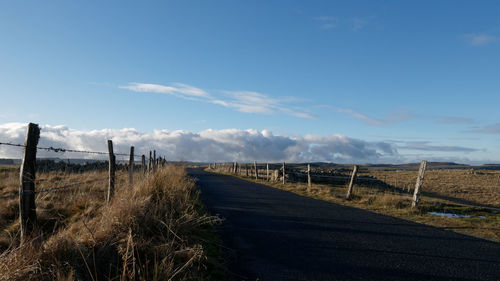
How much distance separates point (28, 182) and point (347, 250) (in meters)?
5.83

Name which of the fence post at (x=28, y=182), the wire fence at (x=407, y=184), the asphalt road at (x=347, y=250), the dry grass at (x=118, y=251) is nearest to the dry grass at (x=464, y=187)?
the wire fence at (x=407, y=184)

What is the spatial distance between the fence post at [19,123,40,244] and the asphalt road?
132 inches

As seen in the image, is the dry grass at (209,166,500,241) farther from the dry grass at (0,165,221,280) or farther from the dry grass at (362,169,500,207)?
the dry grass at (0,165,221,280)

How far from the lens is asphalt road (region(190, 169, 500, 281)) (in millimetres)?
5125

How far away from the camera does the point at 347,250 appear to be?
252 inches

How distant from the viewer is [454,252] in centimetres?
655

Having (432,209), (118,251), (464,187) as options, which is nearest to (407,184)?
(464,187)

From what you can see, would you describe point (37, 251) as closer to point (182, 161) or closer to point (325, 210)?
point (325, 210)

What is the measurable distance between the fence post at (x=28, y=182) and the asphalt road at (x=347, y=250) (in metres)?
3.36

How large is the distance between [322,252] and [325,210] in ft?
18.8

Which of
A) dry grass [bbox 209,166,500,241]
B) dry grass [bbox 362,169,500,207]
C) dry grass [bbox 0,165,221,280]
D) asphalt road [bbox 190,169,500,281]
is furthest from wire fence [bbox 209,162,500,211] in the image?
dry grass [bbox 0,165,221,280]

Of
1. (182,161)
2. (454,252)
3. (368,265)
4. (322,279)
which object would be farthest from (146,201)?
(182,161)

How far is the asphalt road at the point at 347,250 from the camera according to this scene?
5.12 metres

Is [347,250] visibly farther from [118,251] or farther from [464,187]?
[464,187]
